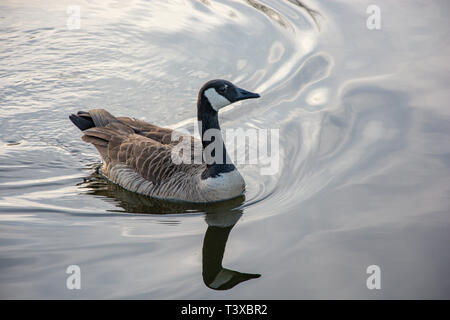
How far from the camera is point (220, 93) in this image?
8.41 meters

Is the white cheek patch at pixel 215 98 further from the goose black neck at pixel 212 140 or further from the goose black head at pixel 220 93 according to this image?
the goose black neck at pixel 212 140

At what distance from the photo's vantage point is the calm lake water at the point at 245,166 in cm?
727

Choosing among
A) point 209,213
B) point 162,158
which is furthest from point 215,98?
point 209,213

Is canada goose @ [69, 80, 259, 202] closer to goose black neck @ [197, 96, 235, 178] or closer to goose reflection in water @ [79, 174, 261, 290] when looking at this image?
goose black neck @ [197, 96, 235, 178]

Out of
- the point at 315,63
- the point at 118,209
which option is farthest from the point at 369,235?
the point at 315,63

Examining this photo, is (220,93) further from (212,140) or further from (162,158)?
(162,158)

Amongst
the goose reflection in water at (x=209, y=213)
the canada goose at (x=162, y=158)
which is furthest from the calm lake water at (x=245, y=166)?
the canada goose at (x=162, y=158)

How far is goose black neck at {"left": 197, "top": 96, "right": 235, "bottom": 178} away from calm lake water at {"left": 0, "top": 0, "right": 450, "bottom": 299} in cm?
53

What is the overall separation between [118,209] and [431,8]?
31.1ft

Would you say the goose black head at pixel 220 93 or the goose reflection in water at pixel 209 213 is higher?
the goose black head at pixel 220 93

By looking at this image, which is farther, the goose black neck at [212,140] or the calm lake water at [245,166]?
the goose black neck at [212,140]

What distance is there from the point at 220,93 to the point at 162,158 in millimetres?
1486

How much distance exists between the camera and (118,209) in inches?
348

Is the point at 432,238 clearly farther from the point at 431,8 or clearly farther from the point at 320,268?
the point at 431,8
